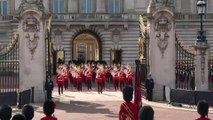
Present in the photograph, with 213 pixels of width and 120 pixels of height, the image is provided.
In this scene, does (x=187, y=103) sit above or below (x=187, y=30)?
below

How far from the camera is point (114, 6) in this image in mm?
49281

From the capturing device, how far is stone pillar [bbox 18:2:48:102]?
66.8 ft

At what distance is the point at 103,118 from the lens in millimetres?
16531

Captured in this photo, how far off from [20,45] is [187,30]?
30.2m

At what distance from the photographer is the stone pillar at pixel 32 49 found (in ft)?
66.8

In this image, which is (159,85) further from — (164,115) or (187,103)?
(164,115)

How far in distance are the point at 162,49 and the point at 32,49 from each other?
17.3 feet

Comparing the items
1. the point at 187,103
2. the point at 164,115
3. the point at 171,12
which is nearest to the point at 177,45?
the point at 171,12

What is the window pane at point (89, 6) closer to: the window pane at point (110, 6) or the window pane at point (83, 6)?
the window pane at point (83, 6)

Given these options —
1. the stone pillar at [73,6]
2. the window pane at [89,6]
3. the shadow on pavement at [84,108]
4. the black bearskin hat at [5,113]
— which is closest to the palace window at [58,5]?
the stone pillar at [73,6]

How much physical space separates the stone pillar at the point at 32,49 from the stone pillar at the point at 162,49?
445cm

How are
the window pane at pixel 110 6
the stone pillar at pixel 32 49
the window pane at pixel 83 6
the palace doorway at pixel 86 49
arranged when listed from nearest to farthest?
the stone pillar at pixel 32 49
the window pane at pixel 83 6
the window pane at pixel 110 6
the palace doorway at pixel 86 49

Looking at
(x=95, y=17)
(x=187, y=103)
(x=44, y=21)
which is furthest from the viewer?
(x=95, y=17)

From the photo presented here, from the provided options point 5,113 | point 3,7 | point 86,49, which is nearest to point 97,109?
point 5,113
